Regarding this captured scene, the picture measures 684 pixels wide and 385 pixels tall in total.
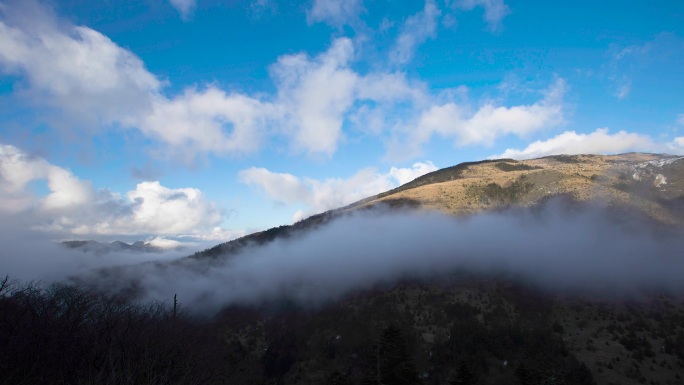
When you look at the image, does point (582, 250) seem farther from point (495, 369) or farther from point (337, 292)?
point (337, 292)

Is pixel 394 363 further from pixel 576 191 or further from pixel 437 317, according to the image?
pixel 576 191

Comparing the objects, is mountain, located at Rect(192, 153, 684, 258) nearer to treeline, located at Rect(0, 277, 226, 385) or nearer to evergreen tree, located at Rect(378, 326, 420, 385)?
evergreen tree, located at Rect(378, 326, 420, 385)

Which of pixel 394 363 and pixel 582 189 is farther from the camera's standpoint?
pixel 582 189

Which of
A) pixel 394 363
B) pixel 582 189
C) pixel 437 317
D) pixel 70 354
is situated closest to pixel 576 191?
pixel 582 189

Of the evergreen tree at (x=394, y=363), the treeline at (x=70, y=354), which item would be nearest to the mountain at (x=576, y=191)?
the evergreen tree at (x=394, y=363)

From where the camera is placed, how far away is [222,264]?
488 ft

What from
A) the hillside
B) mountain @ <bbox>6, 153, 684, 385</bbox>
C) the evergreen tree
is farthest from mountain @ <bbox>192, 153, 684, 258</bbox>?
the evergreen tree

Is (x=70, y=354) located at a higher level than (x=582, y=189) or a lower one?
lower

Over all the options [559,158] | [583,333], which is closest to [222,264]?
[583,333]

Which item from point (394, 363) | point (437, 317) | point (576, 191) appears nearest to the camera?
point (394, 363)

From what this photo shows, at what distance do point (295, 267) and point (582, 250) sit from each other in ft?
260

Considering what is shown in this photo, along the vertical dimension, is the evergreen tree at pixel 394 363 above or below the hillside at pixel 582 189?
below

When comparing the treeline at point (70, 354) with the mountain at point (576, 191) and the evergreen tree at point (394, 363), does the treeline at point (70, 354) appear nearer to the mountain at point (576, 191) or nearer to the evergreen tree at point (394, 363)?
the evergreen tree at point (394, 363)

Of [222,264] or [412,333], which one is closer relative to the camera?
[412,333]
